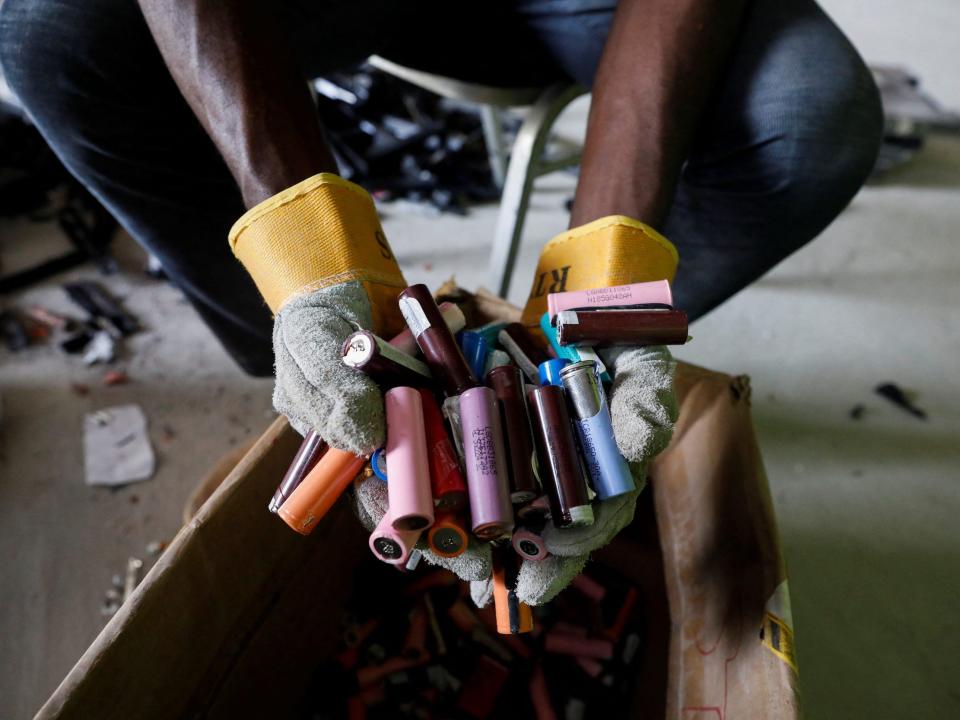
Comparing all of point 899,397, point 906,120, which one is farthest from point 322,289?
point 906,120

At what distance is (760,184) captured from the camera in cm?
70

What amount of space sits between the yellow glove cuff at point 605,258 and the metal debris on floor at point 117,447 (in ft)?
2.42

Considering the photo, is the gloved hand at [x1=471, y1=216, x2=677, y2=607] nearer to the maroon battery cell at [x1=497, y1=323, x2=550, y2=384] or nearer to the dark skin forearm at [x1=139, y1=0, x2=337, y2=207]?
the maroon battery cell at [x1=497, y1=323, x2=550, y2=384]

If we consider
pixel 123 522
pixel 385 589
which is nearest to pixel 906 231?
Result: pixel 385 589

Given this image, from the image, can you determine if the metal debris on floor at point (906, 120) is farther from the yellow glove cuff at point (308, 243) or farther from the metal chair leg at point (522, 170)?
the yellow glove cuff at point (308, 243)

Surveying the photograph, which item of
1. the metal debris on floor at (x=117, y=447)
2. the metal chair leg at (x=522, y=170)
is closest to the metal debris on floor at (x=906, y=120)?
the metal chair leg at (x=522, y=170)

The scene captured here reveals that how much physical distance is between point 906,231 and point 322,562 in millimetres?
1446

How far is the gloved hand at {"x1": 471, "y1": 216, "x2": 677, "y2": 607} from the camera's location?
422 millimetres

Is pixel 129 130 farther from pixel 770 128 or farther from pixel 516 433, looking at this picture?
pixel 770 128

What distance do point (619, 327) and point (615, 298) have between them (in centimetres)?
4

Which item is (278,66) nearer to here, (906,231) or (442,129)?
(442,129)

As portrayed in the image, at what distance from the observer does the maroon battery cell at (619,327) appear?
0.44m

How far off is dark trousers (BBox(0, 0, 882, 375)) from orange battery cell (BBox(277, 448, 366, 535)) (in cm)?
44

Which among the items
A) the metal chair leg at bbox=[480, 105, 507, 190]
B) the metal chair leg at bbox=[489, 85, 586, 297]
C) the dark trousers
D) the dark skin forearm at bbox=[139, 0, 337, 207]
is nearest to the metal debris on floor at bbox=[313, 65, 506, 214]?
the metal chair leg at bbox=[480, 105, 507, 190]
